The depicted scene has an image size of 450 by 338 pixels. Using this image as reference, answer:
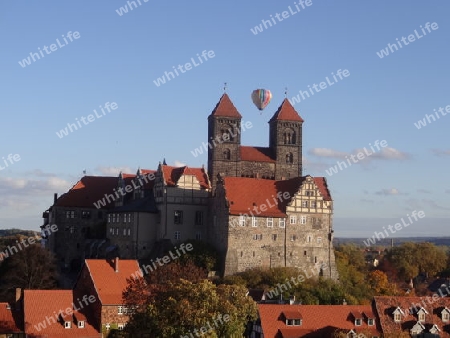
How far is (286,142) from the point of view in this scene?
102 metres

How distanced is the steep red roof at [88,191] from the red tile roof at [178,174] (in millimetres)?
14957

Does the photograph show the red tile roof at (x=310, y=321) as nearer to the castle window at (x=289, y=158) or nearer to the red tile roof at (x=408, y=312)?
the red tile roof at (x=408, y=312)

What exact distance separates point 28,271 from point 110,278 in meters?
21.4

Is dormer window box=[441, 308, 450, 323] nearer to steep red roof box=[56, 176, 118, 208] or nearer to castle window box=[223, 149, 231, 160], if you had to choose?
castle window box=[223, 149, 231, 160]

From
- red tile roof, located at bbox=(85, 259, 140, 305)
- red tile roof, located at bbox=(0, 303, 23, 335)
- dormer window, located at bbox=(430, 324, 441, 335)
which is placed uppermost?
red tile roof, located at bbox=(85, 259, 140, 305)

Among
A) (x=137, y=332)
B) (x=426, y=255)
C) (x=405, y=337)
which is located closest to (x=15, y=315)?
(x=137, y=332)

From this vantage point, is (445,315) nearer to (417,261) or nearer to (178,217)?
(178,217)

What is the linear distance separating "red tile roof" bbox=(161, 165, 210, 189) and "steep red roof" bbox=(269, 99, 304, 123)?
40.9 ft

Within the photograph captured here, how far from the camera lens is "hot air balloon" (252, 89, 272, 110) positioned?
4094 inches

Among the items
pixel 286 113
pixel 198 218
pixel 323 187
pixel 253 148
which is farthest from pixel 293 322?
pixel 286 113

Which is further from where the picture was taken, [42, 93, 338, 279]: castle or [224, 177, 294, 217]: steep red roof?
[224, 177, 294, 217]: steep red roof

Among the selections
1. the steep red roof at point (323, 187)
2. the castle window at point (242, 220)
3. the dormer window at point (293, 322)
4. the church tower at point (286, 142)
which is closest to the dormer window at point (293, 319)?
the dormer window at point (293, 322)

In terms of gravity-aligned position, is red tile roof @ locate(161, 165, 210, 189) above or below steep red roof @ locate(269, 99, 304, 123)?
below

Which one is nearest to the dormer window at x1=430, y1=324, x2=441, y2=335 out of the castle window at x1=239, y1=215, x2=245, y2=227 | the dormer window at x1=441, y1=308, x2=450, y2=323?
the dormer window at x1=441, y1=308, x2=450, y2=323
